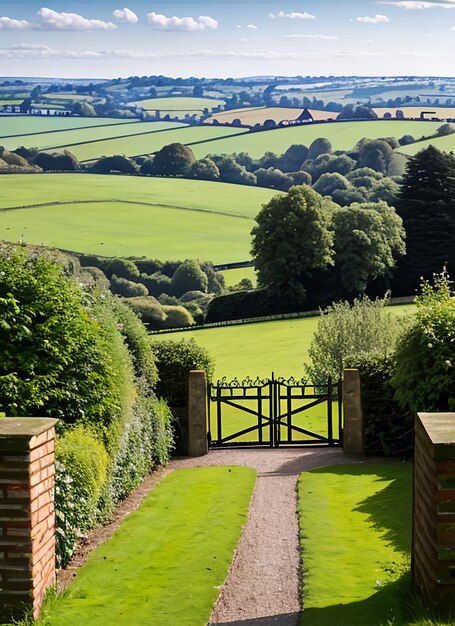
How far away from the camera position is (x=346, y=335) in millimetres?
34125

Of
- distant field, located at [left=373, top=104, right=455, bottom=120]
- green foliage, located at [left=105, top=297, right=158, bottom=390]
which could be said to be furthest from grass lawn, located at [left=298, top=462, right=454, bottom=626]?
distant field, located at [left=373, top=104, right=455, bottom=120]

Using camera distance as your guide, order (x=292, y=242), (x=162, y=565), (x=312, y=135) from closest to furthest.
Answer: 1. (x=162, y=565)
2. (x=292, y=242)
3. (x=312, y=135)

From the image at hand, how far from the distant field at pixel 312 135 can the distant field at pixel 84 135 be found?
1175 cm

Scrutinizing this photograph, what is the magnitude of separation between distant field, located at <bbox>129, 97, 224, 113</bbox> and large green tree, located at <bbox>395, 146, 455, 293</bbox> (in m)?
98.9

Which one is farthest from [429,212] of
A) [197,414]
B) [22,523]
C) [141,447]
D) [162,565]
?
[22,523]

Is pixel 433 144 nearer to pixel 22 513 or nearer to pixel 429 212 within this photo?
pixel 429 212

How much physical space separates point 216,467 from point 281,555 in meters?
8.00

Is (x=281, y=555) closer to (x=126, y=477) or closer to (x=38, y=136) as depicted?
(x=126, y=477)

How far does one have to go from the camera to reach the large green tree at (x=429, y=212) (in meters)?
69.4

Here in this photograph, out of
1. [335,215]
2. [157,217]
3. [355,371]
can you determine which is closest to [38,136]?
[157,217]

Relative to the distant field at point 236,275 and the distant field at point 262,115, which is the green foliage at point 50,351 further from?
the distant field at point 262,115

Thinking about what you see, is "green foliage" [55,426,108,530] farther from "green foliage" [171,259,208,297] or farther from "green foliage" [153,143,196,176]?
"green foliage" [153,143,196,176]

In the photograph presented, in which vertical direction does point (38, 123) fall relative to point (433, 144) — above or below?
above

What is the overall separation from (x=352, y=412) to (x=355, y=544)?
889cm
